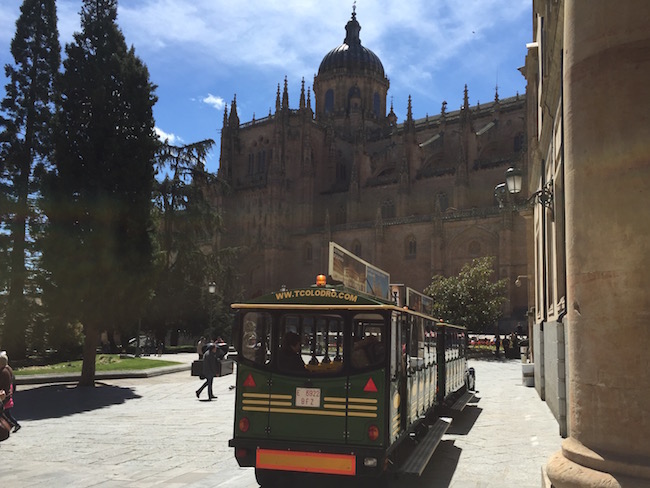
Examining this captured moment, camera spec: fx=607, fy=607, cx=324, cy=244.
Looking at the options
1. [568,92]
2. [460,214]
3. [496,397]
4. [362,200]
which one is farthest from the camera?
[362,200]

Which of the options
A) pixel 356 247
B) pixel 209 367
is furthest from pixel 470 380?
pixel 356 247

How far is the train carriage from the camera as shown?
19.9 ft

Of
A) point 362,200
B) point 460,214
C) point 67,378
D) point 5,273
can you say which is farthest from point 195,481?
point 362,200

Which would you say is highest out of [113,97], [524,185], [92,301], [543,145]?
[524,185]

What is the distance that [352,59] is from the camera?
69750 millimetres

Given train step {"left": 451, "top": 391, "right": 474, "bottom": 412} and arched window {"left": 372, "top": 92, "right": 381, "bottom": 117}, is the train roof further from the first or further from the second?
arched window {"left": 372, "top": 92, "right": 381, "bottom": 117}

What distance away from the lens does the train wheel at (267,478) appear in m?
6.77

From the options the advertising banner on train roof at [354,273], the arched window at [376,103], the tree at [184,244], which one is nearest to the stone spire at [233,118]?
the arched window at [376,103]

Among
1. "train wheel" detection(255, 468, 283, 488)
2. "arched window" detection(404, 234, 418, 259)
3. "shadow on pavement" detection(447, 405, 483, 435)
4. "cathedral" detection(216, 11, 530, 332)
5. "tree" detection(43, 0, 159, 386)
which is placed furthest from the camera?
"arched window" detection(404, 234, 418, 259)

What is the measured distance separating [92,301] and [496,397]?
10.9 meters

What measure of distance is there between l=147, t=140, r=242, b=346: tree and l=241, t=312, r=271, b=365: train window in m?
21.4

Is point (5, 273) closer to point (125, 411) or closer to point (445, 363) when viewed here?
point (125, 411)

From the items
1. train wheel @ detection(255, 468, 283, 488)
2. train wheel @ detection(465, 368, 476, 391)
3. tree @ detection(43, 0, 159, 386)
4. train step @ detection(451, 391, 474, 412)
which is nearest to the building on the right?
train wheel @ detection(255, 468, 283, 488)

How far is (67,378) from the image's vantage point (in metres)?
17.4
